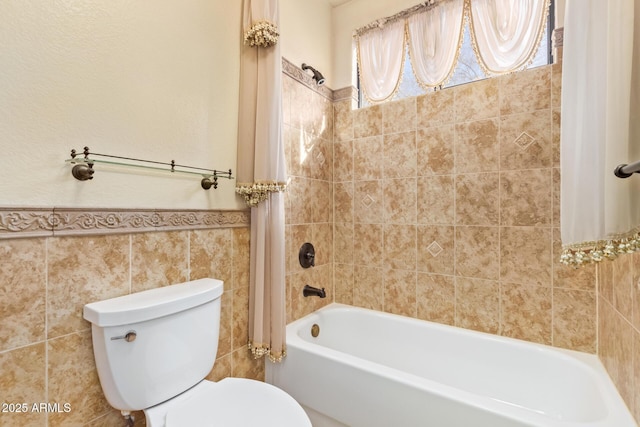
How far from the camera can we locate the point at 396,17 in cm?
198

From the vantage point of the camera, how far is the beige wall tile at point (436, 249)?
5.83 ft

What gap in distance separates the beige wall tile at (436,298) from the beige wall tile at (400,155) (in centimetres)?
69

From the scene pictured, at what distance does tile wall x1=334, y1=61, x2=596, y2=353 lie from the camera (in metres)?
1.51

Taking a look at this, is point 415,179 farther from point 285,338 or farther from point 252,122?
point 285,338

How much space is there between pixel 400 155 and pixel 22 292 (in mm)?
1894

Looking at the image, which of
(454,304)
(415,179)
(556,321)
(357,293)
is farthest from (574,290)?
(357,293)

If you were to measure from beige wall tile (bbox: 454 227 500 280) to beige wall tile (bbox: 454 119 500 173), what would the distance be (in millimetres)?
363

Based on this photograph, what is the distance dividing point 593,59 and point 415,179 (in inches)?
50.1

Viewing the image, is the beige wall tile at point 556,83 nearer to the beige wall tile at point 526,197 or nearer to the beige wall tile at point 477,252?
the beige wall tile at point 526,197

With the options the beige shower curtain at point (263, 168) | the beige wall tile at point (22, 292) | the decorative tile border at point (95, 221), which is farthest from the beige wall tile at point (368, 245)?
the beige wall tile at point (22, 292)

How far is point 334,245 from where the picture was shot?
2.23 metres

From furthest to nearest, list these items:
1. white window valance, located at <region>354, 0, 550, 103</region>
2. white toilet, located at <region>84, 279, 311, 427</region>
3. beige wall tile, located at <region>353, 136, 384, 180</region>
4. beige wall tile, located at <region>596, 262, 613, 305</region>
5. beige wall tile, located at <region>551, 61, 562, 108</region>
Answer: beige wall tile, located at <region>353, 136, 384, 180</region>, white window valance, located at <region>354, 0, 550, 103</region>, beige wall tile, located at <region>551, 61, 562, 108</region>, beige wall tile, located at <region>596, 262, 613, 305</region>, white toilet, located at <region>84, 279, 311, 427</region>

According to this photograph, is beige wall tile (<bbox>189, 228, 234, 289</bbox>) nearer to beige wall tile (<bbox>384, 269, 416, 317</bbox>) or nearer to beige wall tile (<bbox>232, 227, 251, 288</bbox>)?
beige wall tile (<bbox>232, 227, 251, 288</bbox>)

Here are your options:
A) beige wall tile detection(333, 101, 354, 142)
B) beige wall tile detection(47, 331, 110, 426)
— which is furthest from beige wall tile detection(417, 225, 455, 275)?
beige wall tile detection(47, 331, 110, 426)
